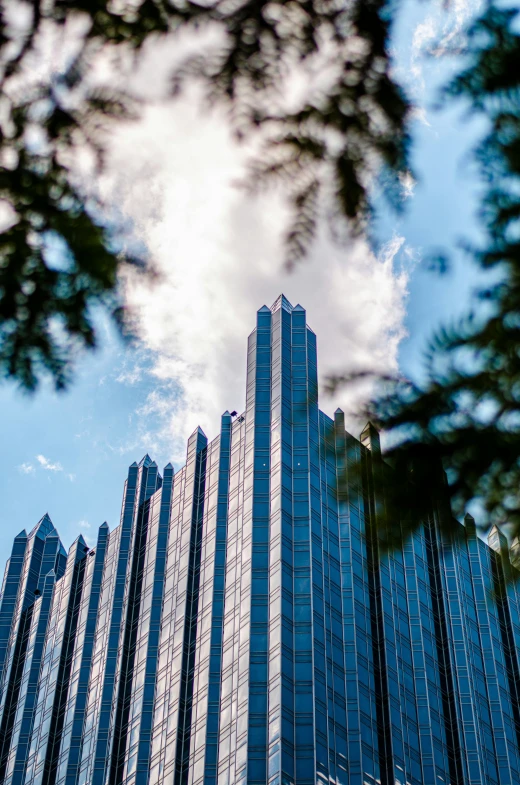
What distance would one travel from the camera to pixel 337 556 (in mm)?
66188

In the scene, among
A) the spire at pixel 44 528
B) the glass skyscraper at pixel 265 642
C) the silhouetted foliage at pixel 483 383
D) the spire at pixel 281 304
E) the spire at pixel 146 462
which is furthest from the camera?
the spire at pixel 44 528

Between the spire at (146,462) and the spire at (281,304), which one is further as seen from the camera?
the spire at (146,462)

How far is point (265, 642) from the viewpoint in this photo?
60500 mm

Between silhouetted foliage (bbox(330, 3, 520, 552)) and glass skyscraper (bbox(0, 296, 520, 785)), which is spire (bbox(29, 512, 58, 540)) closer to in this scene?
glass skyscraper (bbox(0, 296, 520, 785))

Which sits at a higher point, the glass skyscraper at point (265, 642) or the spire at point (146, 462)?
the spire at point (146, 462)

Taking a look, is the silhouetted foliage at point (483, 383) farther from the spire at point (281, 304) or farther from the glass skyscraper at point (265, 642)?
the spire at point (281, 304)

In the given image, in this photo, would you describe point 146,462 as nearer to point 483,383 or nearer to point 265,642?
point 265,642

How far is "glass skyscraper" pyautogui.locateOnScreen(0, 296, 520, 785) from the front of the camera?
5869 centimetres

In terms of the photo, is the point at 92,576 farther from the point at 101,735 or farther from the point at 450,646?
the point at 450,646

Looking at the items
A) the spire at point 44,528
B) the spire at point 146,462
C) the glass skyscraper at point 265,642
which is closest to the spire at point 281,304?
the glass skyscraper at point 265,642

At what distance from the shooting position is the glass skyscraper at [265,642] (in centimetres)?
5869

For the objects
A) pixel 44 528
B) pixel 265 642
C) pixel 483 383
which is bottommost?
pixel 483 383

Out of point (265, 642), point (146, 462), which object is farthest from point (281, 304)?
point (265, 642)

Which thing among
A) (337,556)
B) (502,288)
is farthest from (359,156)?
(337,556)
